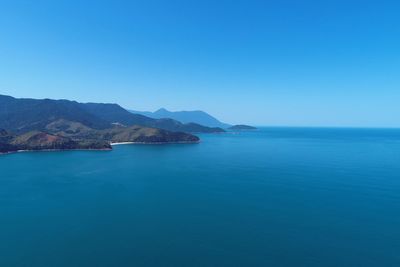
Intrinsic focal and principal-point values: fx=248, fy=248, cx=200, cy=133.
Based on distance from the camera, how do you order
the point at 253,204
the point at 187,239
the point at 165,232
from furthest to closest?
1. the point at 253,204
2. the point at 165,232
3. the point at 187,239

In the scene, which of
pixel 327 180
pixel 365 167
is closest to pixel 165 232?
pixel 327 180

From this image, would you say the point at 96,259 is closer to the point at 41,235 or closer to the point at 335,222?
the point at 41,235

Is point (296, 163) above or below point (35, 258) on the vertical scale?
above

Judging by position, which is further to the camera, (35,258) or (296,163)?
(296,163)

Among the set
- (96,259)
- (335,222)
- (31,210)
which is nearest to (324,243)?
(335,222)

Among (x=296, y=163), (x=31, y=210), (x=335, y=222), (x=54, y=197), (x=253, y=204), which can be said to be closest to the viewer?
(x=335, y=222)

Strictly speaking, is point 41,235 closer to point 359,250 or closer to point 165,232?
point 165,232
